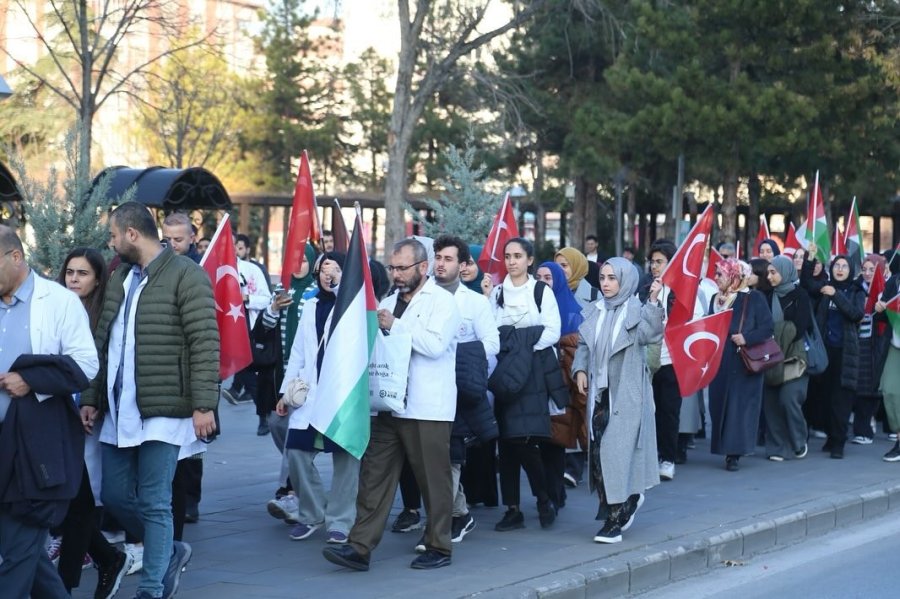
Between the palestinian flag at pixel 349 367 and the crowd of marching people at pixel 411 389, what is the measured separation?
5 centimetres

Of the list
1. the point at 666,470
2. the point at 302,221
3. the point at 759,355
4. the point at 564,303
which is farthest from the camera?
the point at 759,355

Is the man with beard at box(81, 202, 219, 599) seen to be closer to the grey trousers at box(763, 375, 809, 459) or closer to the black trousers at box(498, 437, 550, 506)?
the black trousers at box(498, 437, 550, 506)

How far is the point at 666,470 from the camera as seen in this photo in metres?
11.1

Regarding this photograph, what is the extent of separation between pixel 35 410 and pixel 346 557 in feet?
7.33

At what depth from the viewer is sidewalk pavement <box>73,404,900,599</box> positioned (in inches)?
282

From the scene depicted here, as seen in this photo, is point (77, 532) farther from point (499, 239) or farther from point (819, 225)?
point (819, 225)

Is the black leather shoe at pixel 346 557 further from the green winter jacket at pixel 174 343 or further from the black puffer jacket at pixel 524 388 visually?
the black puffer jacket at pixel 524 388

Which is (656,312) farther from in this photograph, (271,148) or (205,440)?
(271,148)

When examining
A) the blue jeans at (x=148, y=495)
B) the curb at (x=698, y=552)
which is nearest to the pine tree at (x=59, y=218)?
the blue jeans at (x=148, y=495)

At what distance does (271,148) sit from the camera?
2280 inches

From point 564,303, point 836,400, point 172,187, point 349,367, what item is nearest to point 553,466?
point 564,303

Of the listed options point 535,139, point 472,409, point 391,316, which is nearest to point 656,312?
point 472,409

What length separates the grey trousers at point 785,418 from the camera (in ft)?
40.5

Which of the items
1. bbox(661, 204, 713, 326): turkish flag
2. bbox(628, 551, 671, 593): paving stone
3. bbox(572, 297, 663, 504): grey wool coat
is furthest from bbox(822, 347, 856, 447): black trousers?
bbox(628, 551, 671, 593): paving stone
